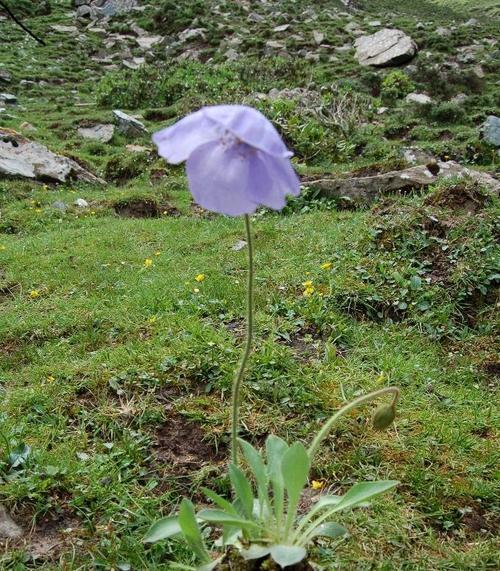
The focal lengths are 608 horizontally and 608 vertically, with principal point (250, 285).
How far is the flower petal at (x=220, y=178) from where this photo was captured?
4.59 ft

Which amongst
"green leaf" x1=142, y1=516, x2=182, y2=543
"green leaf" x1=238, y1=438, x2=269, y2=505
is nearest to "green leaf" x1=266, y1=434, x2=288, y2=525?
"green leaf" x1=238, y1=438, x2=269, y2=505

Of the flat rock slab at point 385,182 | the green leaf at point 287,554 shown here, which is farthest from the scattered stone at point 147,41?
the green leaf at point 287,554

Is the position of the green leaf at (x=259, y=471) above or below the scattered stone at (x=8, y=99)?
above

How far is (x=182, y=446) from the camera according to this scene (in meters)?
2.73

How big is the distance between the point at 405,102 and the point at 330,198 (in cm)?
782

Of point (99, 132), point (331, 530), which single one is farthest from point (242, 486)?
point (99, 132)

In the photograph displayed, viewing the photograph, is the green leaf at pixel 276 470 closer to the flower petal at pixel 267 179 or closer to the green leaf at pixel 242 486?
the green leaf at pixel 242 486

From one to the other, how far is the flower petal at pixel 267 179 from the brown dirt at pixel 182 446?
1.57 meters

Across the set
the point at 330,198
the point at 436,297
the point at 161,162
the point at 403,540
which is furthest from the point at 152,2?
the point at 403,540

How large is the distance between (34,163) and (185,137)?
853 cm

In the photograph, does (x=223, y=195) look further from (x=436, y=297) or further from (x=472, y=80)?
(x=472, y=80)

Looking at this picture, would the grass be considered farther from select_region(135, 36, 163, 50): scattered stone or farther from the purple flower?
select_region(135, 36, 163, 50): scattered stone

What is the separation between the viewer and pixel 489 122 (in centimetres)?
944

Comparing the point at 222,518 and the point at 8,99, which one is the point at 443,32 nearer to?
the point at 8,99
